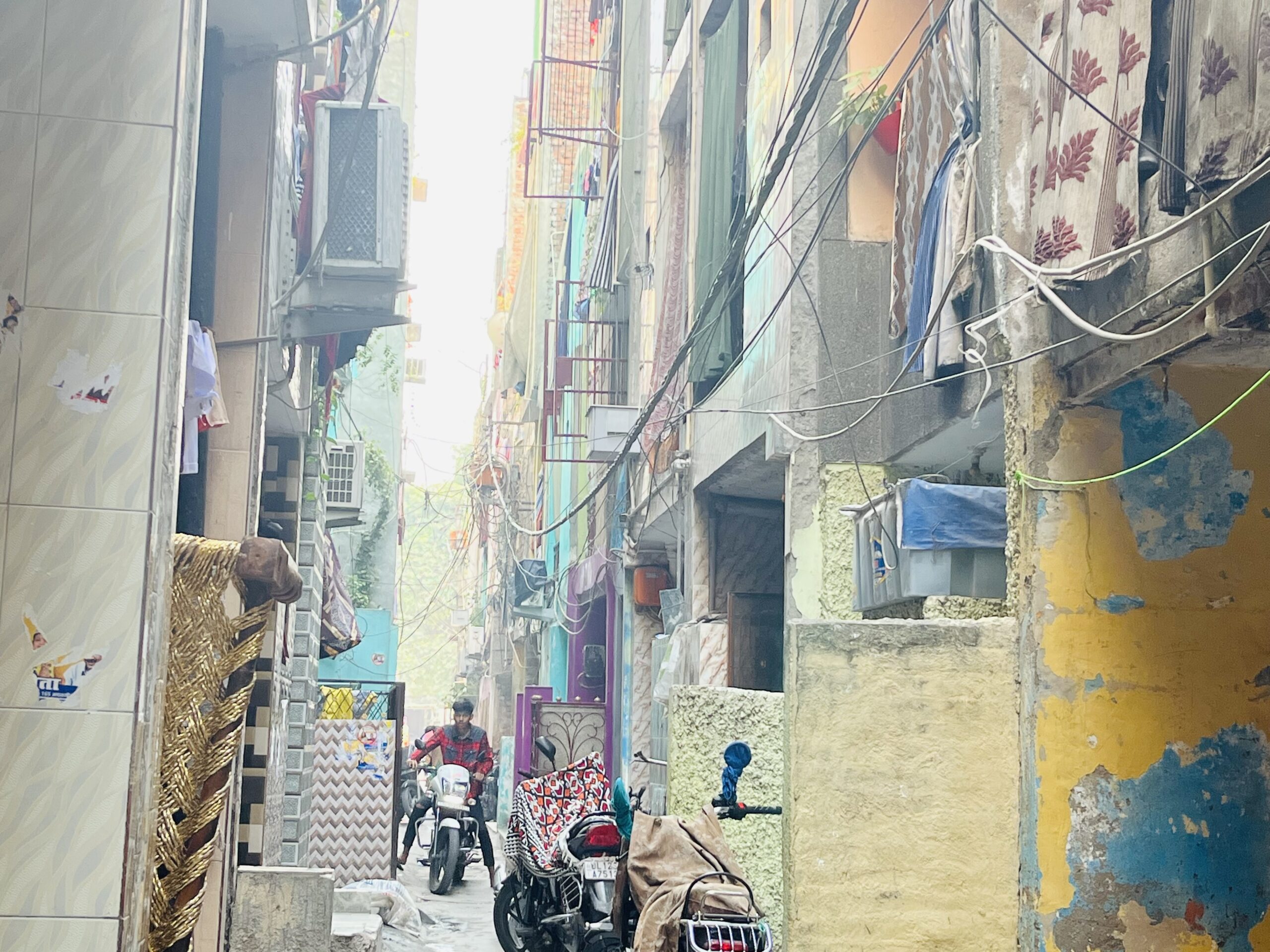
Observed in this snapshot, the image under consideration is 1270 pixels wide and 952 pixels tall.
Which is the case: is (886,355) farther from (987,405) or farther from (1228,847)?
(1228,847)

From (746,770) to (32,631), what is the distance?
19.6 feet

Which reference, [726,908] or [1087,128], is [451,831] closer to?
[726,908]

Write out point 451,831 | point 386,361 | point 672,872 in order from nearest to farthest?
point 672,872 < point 451,831 < point 386,361

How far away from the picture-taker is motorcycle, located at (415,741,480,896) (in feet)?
48.7

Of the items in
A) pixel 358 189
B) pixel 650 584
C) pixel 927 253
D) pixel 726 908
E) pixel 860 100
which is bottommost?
pixel 726 908

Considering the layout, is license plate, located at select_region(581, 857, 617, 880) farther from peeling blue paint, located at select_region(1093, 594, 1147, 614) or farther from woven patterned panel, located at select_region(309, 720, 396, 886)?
woven patterned panel, located at select_region(309, 720, 396, 886)

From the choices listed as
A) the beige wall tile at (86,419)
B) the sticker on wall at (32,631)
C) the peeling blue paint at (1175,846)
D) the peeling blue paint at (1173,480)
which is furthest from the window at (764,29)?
the sticker on wall at (32,631)

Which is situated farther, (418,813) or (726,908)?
(418,813)

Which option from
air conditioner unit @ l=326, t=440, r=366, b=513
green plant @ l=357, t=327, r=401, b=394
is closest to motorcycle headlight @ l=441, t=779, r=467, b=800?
air conditioner unit @ l=326, t=440, r=366, b=513

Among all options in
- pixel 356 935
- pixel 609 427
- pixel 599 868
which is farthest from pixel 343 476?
pixel 356 935

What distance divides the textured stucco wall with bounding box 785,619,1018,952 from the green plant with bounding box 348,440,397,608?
23218 millimetres

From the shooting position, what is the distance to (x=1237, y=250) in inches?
183

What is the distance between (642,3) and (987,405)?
11798 mm

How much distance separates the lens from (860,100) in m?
9.86
